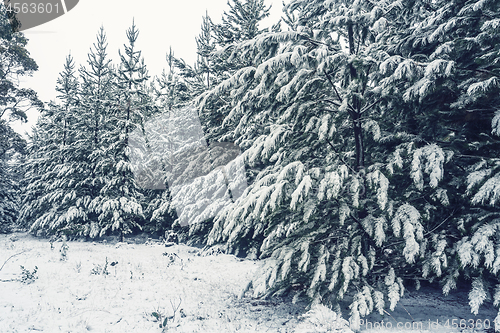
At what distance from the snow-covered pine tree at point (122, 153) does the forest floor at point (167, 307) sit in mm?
7493

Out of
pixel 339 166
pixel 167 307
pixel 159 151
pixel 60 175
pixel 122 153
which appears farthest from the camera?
pixel 159 151

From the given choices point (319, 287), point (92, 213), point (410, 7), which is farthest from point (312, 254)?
point (92, 213)

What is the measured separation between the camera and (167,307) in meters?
6.59

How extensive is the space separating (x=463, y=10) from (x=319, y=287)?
583 centimetres

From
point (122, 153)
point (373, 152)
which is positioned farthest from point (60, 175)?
point (373, 152)

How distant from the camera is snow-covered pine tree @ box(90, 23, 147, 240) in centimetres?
1723

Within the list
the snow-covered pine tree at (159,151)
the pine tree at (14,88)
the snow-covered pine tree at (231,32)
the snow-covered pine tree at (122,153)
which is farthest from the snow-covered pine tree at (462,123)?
the pine tree at (14,88)

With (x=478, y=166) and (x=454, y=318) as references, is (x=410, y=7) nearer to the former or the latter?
(x=478, y=166)

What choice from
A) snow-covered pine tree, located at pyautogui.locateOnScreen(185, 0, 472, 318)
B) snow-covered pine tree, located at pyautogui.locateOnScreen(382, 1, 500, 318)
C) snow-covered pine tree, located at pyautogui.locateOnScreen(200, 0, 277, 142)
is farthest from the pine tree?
snow-covered pine tree, located at pyautogui.locateOnScreen(382, 1, 500, 318)

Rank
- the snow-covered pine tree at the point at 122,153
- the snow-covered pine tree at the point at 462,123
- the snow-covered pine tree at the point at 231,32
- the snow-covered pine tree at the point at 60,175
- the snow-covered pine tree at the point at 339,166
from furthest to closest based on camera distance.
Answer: the snow-covered pine tree at the point at 60,175
the snow-covered pine tree at the point at 122,153
the snow-covered pine tree at the point at 231,32
the snow-covered pine tree at the point at 339,166
the snow-covered pine tree at the point at 462,123

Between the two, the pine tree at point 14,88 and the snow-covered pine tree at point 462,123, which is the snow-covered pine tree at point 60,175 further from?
the snow-covered pine tree at point 462,123

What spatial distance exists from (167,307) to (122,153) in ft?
43.4

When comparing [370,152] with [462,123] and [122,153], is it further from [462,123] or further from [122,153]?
[122,153]

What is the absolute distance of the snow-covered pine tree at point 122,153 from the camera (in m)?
17.2
